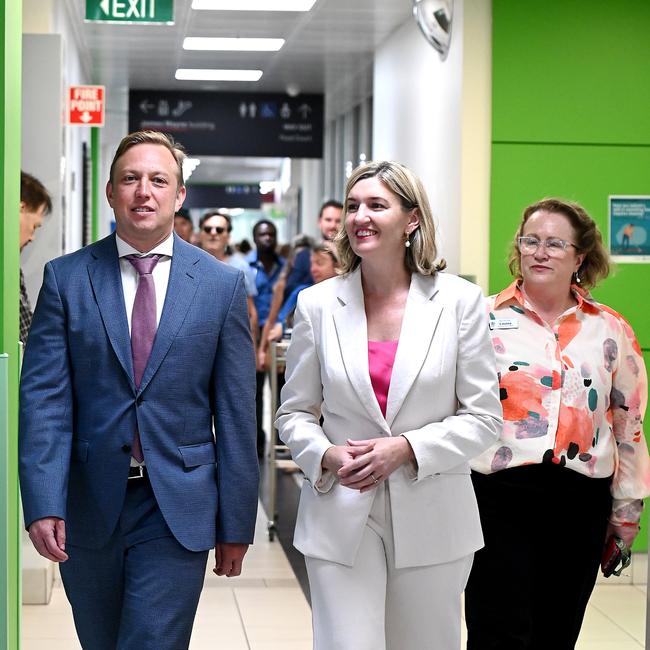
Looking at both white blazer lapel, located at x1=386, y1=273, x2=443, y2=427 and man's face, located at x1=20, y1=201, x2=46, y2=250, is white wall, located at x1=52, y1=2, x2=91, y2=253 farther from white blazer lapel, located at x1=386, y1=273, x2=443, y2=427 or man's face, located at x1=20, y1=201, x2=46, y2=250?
white blazer lapel, located at x1=386, y1=273, x2=443, y2=427

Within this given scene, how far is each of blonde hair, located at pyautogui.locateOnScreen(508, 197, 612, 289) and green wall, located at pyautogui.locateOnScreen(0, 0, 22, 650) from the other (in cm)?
159

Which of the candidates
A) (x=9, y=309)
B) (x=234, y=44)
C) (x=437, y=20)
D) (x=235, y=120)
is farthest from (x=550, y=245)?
(x=235, y=120)

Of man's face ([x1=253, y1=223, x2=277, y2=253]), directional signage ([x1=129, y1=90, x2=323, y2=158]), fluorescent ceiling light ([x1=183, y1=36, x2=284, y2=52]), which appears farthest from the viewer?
directional signage ([x1=129, y1=90, x2=323, y2=158])

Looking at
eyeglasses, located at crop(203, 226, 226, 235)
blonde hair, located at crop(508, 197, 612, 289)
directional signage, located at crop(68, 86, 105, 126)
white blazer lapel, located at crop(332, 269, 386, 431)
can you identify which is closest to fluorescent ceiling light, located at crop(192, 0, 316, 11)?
directional signage, located at crop(68, 86, 105, 126)

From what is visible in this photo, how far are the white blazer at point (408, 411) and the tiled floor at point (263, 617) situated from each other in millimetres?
2235

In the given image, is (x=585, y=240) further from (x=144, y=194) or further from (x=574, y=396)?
(x=144, y=194)

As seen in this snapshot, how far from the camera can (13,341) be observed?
134 inches

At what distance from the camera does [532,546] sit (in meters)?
3.64

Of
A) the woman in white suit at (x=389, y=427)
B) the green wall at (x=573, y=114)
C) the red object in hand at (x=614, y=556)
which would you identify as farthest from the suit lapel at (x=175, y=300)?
the green wall at (x=573, y=114)

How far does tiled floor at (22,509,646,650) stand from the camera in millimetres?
5086

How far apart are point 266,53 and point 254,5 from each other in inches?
93.7

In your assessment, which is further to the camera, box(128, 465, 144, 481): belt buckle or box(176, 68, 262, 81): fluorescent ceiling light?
box(176, 68, 262, 81): fluorescent ceiling light

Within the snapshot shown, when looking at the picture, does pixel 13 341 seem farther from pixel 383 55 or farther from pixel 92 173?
pixel 92 173

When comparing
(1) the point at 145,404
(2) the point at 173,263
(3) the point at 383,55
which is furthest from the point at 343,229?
(3) the point at 383,55
